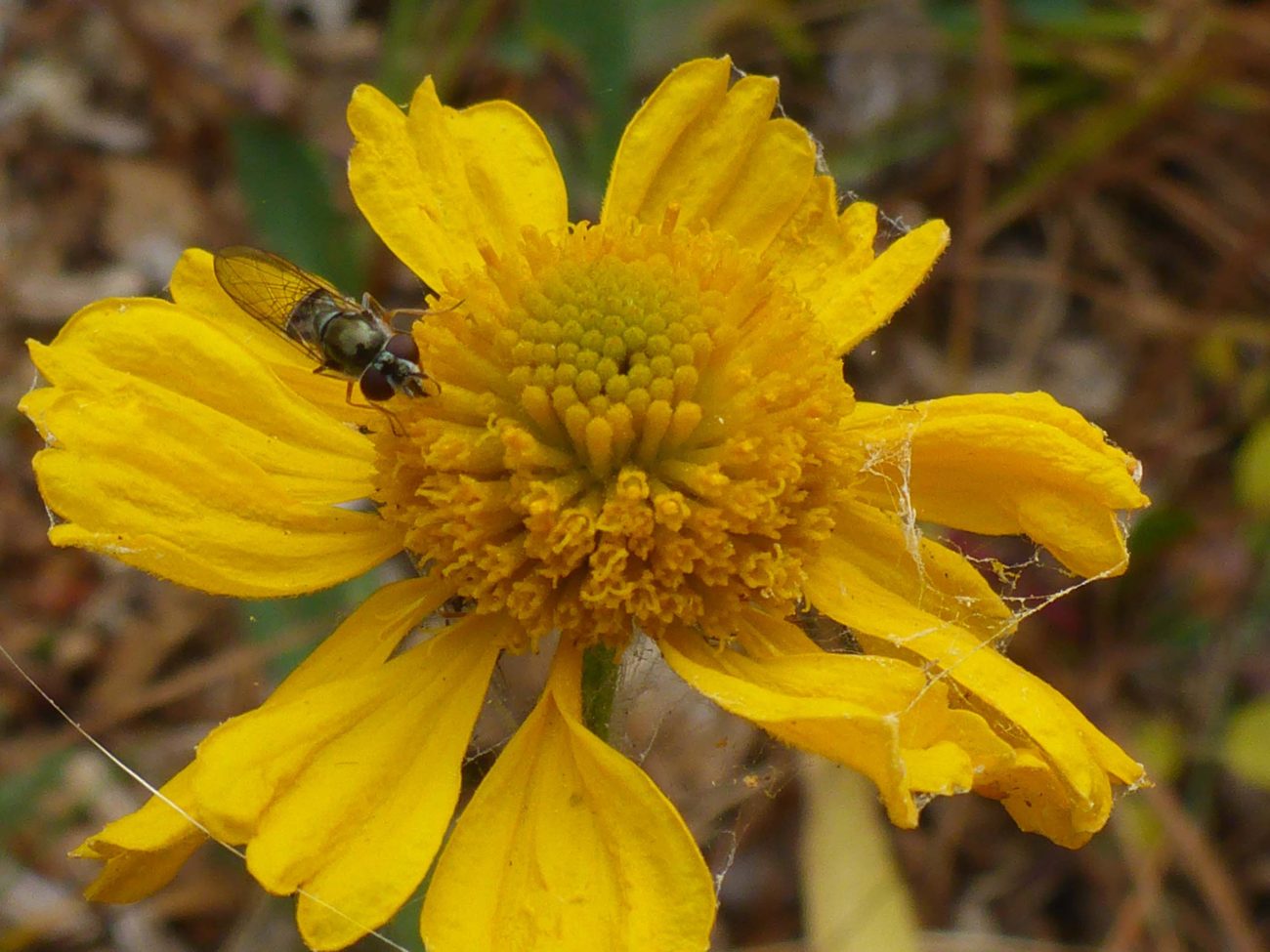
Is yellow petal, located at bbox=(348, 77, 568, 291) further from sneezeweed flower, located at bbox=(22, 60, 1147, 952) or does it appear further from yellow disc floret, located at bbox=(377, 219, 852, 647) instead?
yellow disc floret, located at bbox=(377, 219, 852, 647)

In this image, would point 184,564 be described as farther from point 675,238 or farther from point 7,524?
point 7,524

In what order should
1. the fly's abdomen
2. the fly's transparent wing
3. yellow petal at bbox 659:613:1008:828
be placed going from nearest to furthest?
yellow petal at bbox 659:613:1008:828
the fly's abdomen
the fly's transparent wing

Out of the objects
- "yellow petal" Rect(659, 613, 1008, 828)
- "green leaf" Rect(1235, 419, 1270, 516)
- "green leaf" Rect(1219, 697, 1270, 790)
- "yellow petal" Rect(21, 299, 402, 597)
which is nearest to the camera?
"yellow petal" Rect(659, 613, 1008, 828)

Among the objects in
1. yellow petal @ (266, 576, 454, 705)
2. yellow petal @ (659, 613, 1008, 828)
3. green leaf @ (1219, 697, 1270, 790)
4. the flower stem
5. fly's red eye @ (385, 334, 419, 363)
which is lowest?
green leaf @ (1219, 697, 1270, 790)

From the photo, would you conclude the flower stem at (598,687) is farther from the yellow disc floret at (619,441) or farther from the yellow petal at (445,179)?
the yellow petal at (445,179)

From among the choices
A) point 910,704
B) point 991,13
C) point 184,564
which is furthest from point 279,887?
point 991,13

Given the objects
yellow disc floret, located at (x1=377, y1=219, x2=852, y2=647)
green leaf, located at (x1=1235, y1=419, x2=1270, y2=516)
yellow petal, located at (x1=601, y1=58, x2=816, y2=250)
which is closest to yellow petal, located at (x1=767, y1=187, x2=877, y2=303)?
yellow petal, located at (x1=601, y1=58, x2=816, y2=250)

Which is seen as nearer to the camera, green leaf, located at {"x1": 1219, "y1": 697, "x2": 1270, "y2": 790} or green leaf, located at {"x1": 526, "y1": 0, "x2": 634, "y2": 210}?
green leaf, located at {"x1": 1219, "y1": 697, "x2": 1270, "y2": 790}

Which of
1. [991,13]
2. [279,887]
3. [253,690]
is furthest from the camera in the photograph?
[991,13]
